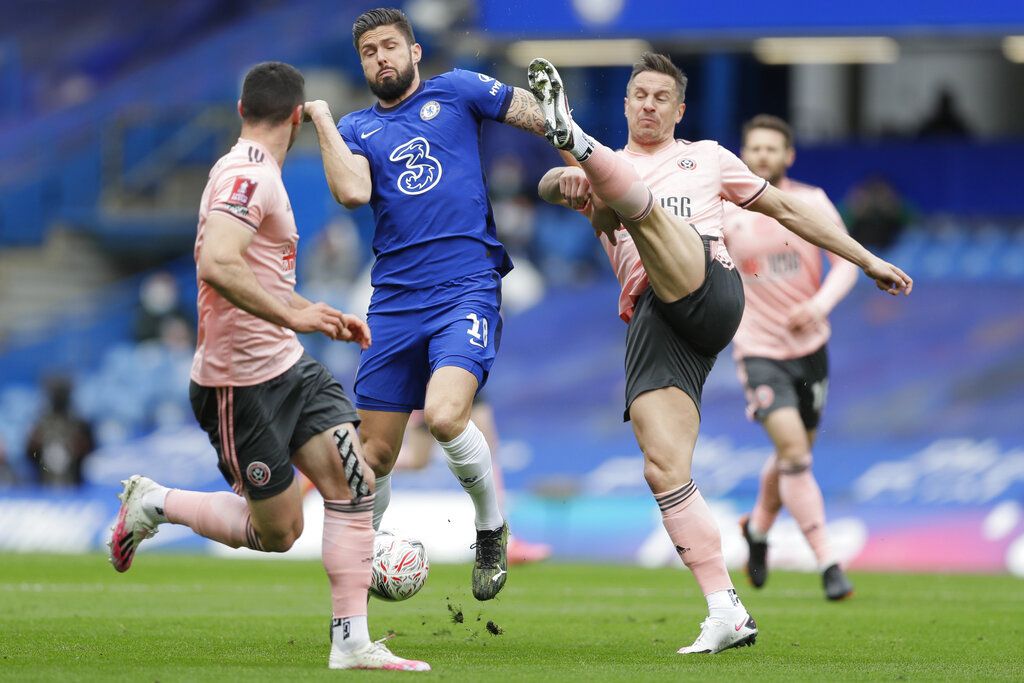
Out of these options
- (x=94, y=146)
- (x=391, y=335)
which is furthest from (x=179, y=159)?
(x=391, y=335)

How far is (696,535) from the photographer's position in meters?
6.96

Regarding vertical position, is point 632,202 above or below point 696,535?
above

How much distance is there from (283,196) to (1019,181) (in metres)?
15.4

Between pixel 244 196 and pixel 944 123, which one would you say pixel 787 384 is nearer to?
pixel 244 196

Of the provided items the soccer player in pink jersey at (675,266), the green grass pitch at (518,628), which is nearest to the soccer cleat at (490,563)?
the green grass pitch at (518,628)

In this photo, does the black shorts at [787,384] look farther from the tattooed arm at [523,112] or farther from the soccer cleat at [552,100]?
the soccer cleat at [552,100]

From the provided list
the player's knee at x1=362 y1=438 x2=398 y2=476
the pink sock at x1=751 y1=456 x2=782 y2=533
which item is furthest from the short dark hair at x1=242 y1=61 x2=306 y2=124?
the pink sock at x1=751 y1=456 x2=782 y2=533

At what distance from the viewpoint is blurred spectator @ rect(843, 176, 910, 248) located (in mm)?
18109

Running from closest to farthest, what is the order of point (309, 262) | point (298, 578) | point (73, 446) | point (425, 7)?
1. point (298, 578)
2. point (73, 446)
3. point (309, 262)
4. point (425, 7)

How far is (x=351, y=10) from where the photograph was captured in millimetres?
23281

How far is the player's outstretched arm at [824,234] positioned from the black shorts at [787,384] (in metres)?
3.08

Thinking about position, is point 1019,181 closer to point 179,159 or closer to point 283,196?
point 179,159

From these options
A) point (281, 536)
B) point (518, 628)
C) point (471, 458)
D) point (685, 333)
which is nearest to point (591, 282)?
point (518, 628)

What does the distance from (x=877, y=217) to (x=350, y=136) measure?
11.6 meters
